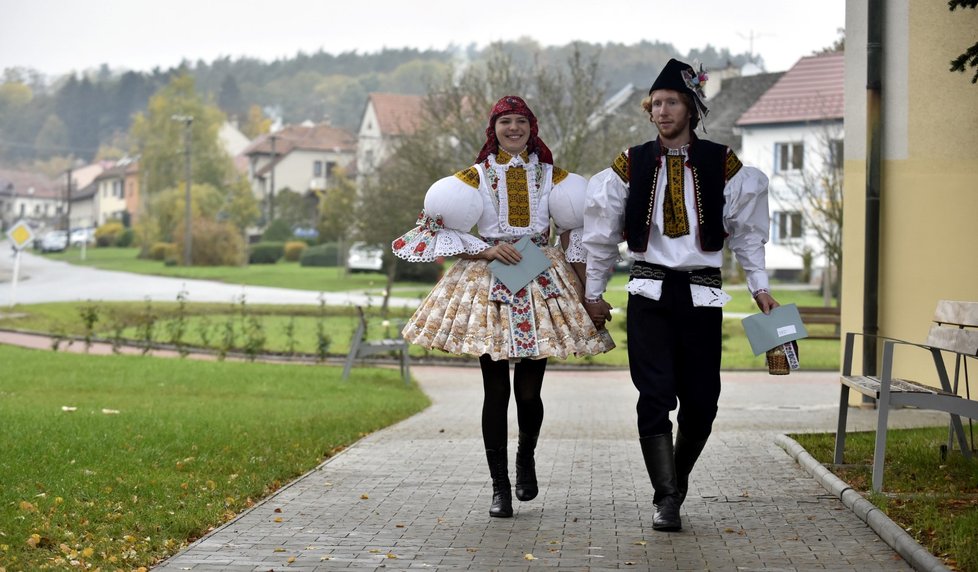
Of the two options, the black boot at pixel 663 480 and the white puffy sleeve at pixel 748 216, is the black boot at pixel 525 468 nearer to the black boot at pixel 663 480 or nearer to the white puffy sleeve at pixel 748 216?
the black boot at pixel 663 480

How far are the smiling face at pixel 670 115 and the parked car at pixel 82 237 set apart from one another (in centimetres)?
8960

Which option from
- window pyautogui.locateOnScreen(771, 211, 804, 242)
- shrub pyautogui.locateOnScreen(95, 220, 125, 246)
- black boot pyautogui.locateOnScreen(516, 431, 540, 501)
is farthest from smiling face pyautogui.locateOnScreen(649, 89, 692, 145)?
shrub pyautogui.locateOnScreen(95, 220, 125, 246)

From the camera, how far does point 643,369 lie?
7.48m

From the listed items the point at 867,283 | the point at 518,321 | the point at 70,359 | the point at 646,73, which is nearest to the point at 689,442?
the point at 518,321

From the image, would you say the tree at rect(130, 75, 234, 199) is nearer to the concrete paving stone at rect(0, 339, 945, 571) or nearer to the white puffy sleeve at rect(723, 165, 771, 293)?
the concrete paving stone at rect(0, 339, 945, 571)

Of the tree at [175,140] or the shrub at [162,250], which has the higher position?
the tree at [175,140]

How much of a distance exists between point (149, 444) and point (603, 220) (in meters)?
4.76

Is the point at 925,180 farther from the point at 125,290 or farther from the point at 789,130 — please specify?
the point at 789,130

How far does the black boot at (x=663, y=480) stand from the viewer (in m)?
7.42

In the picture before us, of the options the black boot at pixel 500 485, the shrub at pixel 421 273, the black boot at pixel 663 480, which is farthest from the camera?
the shrub at pixel 421 273

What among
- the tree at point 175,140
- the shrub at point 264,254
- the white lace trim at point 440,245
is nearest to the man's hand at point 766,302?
the white lace trim at point 440,245

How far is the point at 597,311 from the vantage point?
7.83 meters

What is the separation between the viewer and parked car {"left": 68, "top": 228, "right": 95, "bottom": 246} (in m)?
96.2

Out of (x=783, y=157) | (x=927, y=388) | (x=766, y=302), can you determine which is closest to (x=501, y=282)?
(x=766, y=302)
